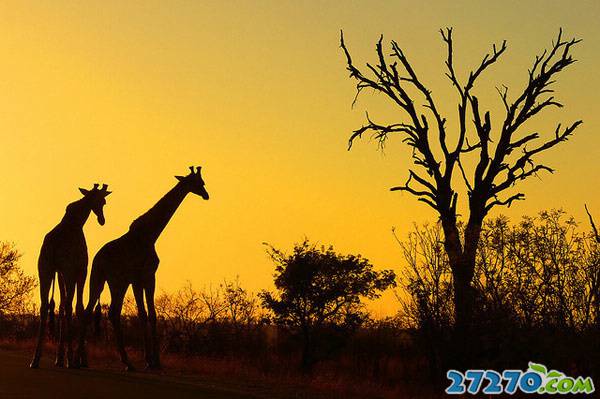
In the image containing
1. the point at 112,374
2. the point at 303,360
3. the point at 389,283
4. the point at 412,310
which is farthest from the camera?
the point at 389,283

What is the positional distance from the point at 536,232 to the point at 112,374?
11.7m

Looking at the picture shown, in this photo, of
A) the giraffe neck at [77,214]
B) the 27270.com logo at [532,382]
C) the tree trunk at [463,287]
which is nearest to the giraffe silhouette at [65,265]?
the giraffe neck at [77,214]

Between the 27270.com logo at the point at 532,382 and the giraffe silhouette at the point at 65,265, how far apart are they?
806 centimetres

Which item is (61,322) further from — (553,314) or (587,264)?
(587,264)

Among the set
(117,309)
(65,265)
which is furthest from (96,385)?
(65,265)

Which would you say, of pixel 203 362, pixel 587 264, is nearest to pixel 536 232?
pixel 587 264

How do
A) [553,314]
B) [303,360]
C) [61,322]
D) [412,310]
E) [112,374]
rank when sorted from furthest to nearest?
A: [303,360] → [412,310] → [553,314] → [61,322] → [112,374]

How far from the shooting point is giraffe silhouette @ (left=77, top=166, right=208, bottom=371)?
19859 millimetres

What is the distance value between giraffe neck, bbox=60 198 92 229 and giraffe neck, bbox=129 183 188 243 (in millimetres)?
1004

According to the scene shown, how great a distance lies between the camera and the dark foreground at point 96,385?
13883 mm

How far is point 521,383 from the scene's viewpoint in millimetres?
17906

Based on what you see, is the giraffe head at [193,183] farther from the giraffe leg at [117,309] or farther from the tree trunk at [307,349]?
the tree trunk at [307,349]

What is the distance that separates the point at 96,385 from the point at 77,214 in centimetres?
593

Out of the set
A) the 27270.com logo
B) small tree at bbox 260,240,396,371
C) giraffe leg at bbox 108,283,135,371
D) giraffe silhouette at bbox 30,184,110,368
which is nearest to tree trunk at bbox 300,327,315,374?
small tree at bbox 260,240,396,371
